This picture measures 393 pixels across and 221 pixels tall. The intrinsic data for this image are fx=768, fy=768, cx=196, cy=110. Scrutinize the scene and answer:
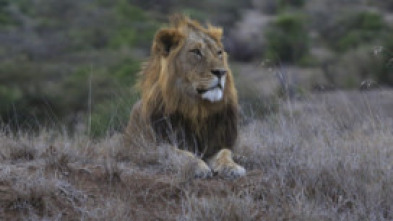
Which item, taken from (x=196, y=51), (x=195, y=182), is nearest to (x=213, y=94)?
(x=196, y=51)

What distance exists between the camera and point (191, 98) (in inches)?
233

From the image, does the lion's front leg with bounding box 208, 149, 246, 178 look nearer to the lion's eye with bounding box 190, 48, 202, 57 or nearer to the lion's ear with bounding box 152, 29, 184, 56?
the lion's eye with bounding box 190, 48, 202, 57

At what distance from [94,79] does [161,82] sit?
9.93 meters

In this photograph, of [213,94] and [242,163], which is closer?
[213,94]

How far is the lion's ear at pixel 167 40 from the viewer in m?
6.16

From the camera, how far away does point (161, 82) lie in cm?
612

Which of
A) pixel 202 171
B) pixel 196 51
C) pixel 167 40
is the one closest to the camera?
pixel 202 171

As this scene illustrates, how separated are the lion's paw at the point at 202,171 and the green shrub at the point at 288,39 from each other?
73.0 feet

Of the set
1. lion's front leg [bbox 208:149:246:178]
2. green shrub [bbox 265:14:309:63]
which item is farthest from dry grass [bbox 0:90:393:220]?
green shrub [bbox 265:14:309:63]

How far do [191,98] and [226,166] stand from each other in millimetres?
707

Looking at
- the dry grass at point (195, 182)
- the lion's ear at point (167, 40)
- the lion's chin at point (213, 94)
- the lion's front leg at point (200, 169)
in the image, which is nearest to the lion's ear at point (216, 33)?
the lion's ear at point (167, 40)

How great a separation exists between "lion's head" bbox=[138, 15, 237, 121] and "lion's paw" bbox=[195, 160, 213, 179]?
61 centimetres

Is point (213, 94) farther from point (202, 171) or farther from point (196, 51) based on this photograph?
point (202, 171)

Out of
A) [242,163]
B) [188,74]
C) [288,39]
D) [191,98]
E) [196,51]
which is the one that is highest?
[196,51]
